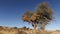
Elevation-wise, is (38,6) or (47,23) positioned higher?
(38,6)

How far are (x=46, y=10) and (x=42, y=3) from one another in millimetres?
2006

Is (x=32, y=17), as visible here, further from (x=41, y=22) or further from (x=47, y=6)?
(x=47, y=6)

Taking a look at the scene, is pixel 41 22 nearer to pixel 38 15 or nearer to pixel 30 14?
pixel 38 15

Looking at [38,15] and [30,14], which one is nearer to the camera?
[38,15]

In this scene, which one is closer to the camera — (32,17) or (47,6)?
(47,6)

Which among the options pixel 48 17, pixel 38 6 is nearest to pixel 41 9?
pixel 38 6

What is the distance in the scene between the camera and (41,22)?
35688mm

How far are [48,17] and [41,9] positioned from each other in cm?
329

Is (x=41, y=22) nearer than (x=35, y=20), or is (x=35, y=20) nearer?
(x=41, y=22)

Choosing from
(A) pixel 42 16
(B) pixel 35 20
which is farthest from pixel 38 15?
(B) pixel 35 20

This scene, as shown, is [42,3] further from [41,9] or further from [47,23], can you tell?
[47,23]

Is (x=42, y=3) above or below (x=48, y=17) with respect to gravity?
above

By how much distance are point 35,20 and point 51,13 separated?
226 inches

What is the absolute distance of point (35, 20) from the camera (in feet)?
126
